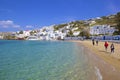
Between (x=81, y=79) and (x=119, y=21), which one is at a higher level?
(x=119, y=21)

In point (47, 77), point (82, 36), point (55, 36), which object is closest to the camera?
point (47, 77)

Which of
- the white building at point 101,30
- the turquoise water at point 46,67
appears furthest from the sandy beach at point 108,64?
the white building at point 101,30

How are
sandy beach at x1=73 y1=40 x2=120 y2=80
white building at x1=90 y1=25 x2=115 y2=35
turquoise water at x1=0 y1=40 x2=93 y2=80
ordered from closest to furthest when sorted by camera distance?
sandy beach at x1=73 y1=40 x2=120 y2=80
turquoise water at x1=0 y1=40 x2=93 y2=80
white building at x1=90 y1=25 x2=115 y2=35

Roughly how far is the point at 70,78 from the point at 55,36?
18396 cm

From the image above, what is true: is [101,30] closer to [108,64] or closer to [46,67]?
[108,64]

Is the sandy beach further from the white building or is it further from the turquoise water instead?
the white building

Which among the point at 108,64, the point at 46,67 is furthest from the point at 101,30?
the point at 46,67

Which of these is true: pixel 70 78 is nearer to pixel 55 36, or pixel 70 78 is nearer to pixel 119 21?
pixel 119 21

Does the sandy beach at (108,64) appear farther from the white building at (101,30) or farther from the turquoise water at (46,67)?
the white building at (101,30)

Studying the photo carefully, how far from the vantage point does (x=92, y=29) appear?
599 feet

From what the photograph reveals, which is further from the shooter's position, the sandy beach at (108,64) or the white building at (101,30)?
the white building at (101,30)

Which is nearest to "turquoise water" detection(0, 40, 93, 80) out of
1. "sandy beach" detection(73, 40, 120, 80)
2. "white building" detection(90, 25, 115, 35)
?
"sandy beach" detection(73, 40, 120, 80)

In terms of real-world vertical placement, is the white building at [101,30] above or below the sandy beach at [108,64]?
above

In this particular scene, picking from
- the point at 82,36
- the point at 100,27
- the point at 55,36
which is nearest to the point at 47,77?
the point at 82,36
